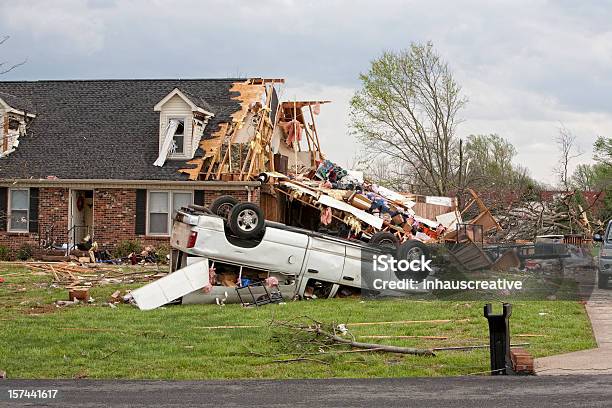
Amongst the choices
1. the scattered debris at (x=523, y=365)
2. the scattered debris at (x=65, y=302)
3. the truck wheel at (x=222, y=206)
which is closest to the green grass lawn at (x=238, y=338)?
the scattered debris at (x=65, y=302)

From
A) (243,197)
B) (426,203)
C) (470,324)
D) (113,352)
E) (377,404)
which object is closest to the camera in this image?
(377,404)

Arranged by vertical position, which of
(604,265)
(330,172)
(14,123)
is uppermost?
(14,123)

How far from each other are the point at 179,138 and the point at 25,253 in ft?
21.3

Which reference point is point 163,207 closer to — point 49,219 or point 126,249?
point 126,249

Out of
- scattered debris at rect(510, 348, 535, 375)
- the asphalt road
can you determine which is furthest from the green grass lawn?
the asphalt road

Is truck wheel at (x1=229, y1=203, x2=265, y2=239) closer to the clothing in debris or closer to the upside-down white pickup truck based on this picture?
the upside-down white pickup truck

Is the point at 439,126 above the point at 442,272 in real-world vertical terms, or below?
above

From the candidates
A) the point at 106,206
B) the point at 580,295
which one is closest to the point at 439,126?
the point at 106,206

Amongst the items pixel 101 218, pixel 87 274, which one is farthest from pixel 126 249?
pixel 87 274

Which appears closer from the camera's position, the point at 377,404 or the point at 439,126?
the point at 377,404

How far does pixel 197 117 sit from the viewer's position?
105 feet

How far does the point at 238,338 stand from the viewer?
13312 mm

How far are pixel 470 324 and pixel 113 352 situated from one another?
5906 mm

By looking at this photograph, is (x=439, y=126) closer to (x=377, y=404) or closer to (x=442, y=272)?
(x=442, y=272)
